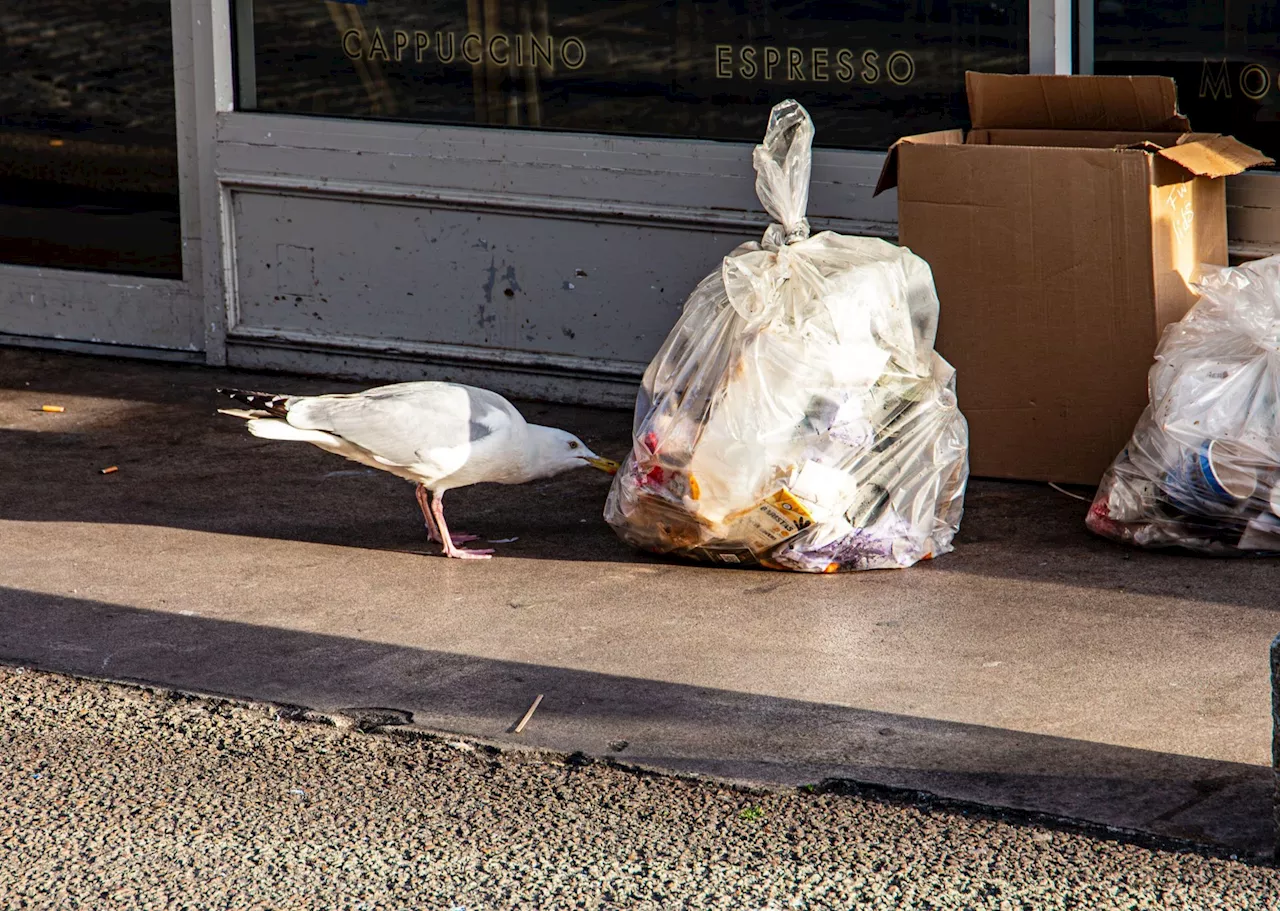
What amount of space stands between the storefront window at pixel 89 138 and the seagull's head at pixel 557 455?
2.78 meters

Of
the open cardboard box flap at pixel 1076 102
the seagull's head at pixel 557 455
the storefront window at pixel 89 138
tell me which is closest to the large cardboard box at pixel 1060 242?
the open cardboard box flap at pixel 1076 102

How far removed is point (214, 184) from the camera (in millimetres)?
6473

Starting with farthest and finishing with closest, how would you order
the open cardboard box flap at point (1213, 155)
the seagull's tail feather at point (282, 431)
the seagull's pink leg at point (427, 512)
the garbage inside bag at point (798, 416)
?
the seagull's pink leg at point (427, 512), the open cardboard box flap at point (1213, 155), the seagull's tail feather at point (282, 431), the garbage inside bag at point (798, 416)

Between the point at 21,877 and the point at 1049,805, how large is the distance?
176 cm

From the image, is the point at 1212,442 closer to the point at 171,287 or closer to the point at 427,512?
the point at 427,512

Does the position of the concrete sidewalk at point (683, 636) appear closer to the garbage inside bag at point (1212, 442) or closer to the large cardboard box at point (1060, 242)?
the garbage inside bag at point (1212, 442)

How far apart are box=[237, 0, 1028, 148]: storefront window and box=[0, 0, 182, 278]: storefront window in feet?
1.63

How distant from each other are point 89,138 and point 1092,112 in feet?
13.3

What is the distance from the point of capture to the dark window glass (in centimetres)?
489

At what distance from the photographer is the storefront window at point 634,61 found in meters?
5.43

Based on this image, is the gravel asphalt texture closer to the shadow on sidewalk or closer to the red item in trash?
the shadow on sidewalk

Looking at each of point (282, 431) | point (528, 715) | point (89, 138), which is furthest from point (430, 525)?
point (89, 138)

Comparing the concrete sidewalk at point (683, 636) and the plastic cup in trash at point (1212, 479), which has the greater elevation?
the plastic cup in trash at point (1212, 479)

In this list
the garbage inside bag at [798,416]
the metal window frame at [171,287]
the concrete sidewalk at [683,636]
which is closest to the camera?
the concrete sidewalk at [683,636]
